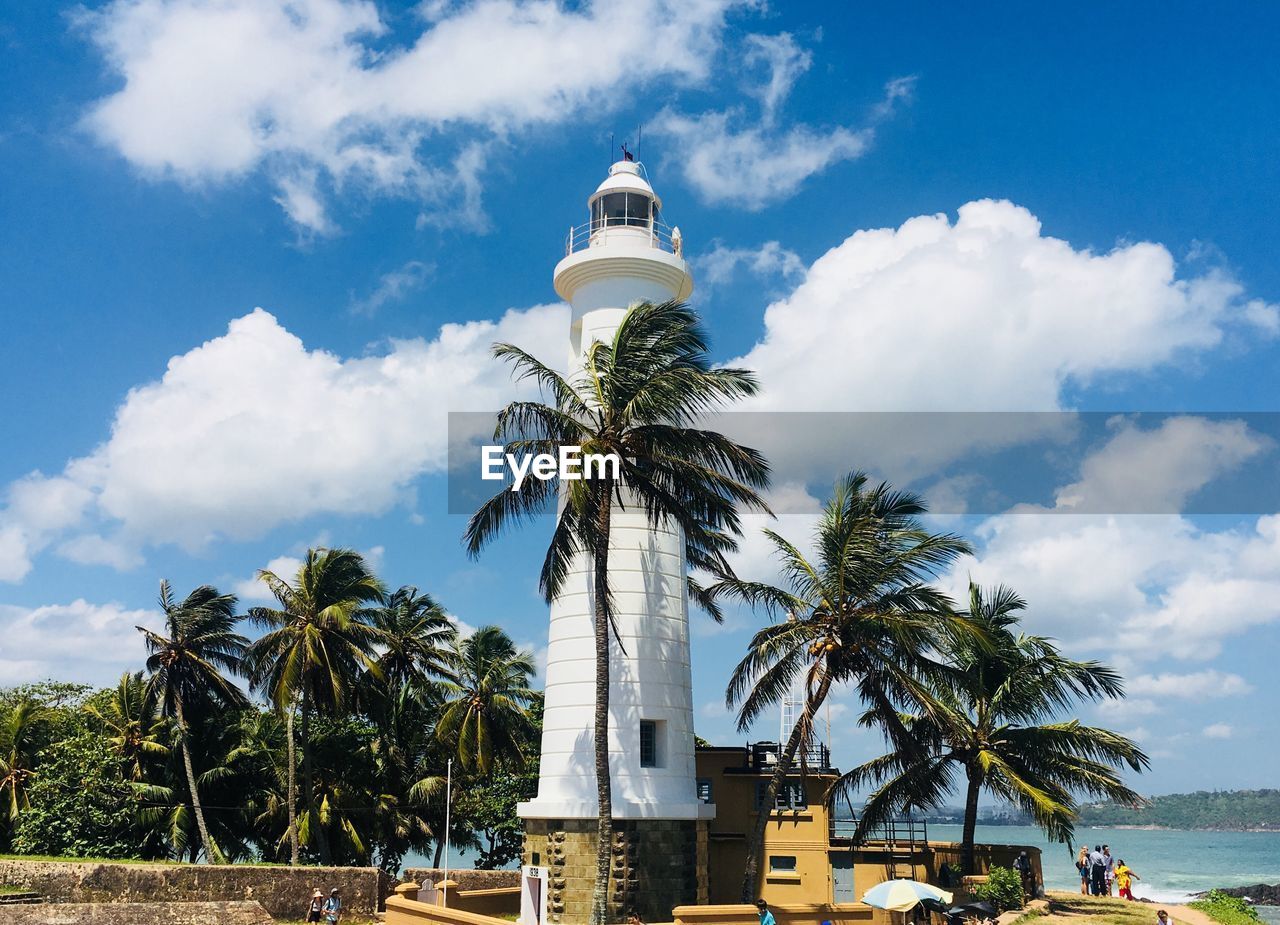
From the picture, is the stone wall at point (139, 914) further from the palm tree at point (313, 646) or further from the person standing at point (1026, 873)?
the person standing at point (1026, 873)

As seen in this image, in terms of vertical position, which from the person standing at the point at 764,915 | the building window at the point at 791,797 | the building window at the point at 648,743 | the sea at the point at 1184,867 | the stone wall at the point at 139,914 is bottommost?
the sea at the point at 1184,867

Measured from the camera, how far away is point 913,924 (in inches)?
846

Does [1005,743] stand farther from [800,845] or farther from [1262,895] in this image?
[1262,895]

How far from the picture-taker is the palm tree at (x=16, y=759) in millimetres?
35000

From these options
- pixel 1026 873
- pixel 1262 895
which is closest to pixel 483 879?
pixel 1026 873

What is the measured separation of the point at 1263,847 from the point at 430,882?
170068mm

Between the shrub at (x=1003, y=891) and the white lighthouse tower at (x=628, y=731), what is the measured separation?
648 cm

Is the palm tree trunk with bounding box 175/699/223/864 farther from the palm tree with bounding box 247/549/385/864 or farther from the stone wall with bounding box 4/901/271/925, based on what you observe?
the stone wall with bounding box 4/901/271/925

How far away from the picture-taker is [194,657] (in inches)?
1420

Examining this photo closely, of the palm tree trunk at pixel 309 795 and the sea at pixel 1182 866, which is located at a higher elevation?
the palm tree trunk at pixel 309 795

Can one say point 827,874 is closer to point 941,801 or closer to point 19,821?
point 941,801

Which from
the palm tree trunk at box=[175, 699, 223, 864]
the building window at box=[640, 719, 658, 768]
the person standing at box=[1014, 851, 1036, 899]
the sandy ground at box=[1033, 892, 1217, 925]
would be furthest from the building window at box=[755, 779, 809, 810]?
the palm tree trunk at box=[175, 699, 223, 864]

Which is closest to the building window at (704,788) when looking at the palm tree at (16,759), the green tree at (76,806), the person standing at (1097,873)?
the person standing at (1097,873)

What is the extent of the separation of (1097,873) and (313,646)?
78.3ft
